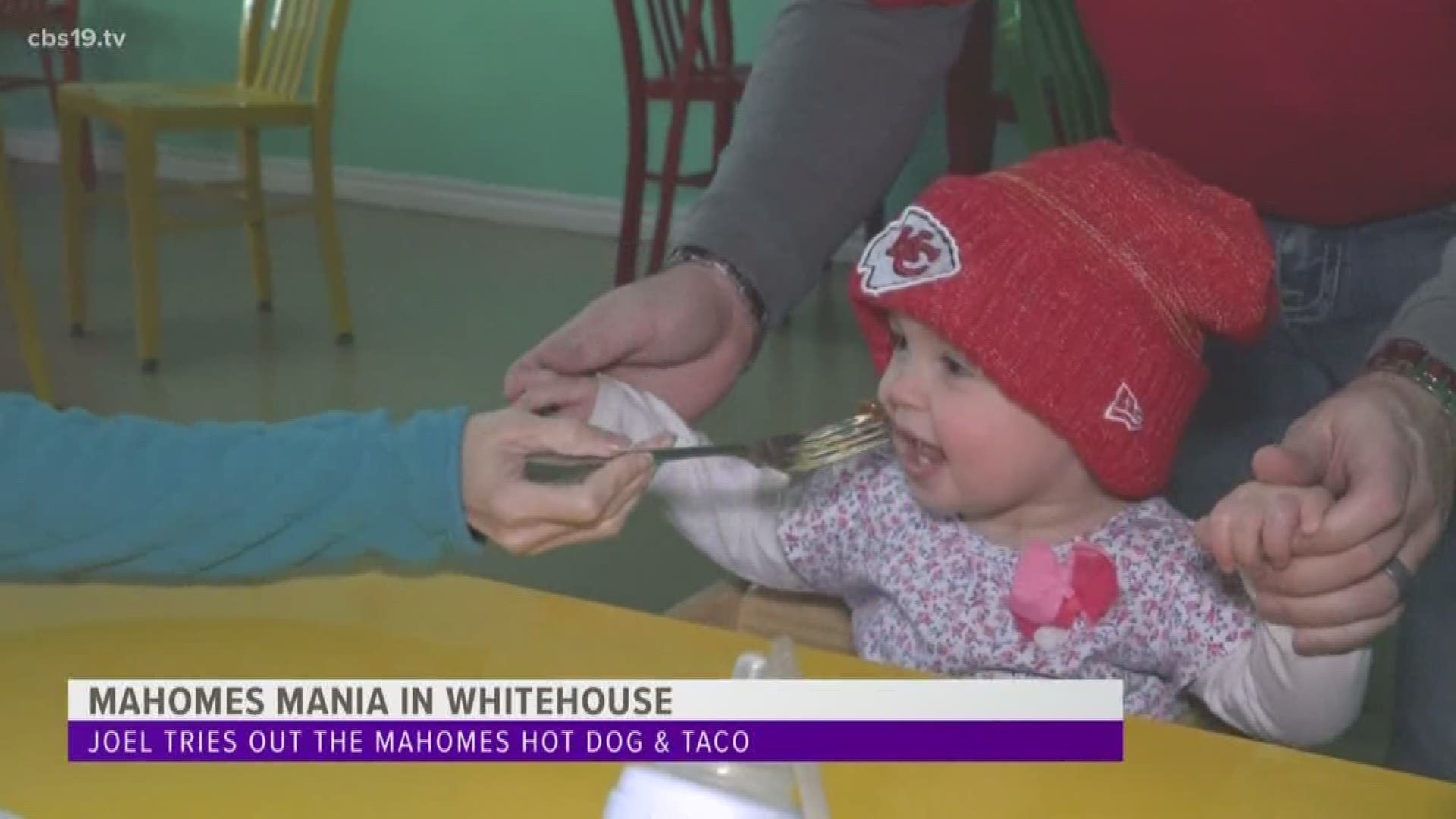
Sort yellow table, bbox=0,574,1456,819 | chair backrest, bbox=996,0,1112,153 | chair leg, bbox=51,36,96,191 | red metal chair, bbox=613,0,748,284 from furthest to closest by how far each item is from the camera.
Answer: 1. chair leg, bbox=51,36,96,191
2. red metal chair, bbox=613,0,748,284
3. chair backrest, bbox=996,0,1112,153
4. yellow table, bbox=0,574,1456,819

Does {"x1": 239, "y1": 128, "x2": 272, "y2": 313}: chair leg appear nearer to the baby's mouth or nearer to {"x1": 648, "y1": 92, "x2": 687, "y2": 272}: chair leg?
{"x1": 648, "y1": 92, "x2": 687, "y2": 272}: chair leg

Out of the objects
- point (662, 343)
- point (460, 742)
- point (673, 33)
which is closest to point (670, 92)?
point (673, 33)

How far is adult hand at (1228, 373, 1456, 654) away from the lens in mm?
787

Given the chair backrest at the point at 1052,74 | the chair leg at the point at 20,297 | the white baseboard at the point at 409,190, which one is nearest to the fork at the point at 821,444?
the chair backrest at the point at 1052,74

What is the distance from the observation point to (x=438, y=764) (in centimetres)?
72

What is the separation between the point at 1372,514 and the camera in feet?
2.57

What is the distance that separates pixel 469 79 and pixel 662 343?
12.9 feet

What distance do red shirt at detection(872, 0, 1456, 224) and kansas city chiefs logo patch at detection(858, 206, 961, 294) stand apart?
0.23 meters

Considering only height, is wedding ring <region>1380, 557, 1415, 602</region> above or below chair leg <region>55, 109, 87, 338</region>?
above

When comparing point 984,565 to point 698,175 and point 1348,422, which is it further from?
point 698,175

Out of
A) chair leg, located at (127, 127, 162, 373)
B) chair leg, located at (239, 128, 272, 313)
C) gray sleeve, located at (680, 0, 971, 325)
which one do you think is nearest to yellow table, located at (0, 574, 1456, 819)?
gray sleeve, located at (680, 0, 971, 325)

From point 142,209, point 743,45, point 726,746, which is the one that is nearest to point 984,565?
point 726,746

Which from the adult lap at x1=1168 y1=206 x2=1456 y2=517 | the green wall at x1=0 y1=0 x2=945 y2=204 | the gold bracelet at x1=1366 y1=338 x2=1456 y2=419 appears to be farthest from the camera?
the green wall at x1=0 y1=0 x2=945 y2=204

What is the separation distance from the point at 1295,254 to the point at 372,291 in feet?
10.1
